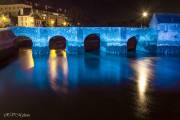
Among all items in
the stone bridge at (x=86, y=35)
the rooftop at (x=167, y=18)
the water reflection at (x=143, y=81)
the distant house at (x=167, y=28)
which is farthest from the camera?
the rooftop at (x=167, y=18)

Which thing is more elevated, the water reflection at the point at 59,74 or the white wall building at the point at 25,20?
the white wall building at the point at 25,20

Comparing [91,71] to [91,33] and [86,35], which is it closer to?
[86,35]

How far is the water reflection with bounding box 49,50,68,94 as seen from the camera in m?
28.1

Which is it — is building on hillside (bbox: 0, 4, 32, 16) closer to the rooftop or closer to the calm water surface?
the calm water surface

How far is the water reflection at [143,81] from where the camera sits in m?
22.2

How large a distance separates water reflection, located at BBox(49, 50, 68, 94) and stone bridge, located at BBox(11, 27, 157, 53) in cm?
694

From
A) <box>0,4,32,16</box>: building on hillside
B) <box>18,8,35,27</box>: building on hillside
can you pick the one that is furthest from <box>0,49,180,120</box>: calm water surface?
<box>0,4,32,16</box>: building on hillside

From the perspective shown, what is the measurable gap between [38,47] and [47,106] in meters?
32.7

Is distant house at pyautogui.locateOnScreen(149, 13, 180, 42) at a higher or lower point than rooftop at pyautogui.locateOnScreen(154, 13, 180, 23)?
lower

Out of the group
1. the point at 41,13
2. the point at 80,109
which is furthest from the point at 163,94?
the point at 41,13

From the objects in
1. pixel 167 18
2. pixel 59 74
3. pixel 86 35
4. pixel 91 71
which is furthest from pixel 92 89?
pixel 167 18

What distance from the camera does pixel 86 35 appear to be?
5419 cm

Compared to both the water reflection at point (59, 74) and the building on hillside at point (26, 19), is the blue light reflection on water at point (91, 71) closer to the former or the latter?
the water reflection at point (59, 74)

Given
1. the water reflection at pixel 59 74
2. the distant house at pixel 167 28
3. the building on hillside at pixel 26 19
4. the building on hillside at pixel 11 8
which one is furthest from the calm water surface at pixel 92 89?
the building on hillside at pixel 11 8
